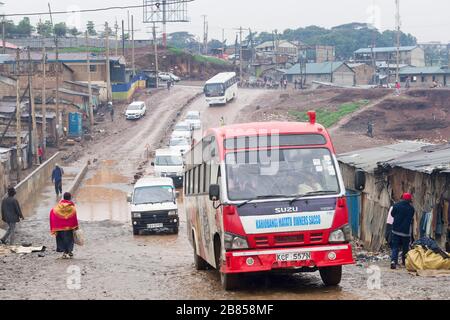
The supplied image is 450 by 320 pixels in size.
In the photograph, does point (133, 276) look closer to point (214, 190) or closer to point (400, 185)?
point (214, 190)

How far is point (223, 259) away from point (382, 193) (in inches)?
395

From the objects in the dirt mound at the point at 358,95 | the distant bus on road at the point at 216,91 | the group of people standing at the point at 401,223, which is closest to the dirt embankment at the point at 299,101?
the dirt mound at the point at 358,95

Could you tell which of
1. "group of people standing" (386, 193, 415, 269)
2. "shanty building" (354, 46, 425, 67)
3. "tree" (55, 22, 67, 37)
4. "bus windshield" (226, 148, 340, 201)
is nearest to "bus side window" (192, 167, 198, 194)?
"bus windshield" (226, 148, 340, 201)

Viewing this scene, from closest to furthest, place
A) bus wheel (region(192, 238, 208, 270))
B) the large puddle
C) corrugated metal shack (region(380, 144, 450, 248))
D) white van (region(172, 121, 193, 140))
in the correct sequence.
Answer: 1. bus wheel (region(192, 238, 208, 270))
2. corrugated metal shack (region(380, 144, 450, 248))
3. the large puddle
4. white van (region(172, 121, 193, 140))

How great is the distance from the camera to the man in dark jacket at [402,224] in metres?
16.1

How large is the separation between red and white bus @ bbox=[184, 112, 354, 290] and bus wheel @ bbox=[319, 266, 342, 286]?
16 millimetres

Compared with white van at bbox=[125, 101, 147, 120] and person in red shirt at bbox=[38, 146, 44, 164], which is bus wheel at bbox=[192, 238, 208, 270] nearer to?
person in red shirt at bbox=[38, 146, 44, 164]

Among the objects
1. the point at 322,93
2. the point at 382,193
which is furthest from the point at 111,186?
the point at 322,93

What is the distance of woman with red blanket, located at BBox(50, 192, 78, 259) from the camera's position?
18828 millimetres

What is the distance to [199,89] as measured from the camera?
96188 mm

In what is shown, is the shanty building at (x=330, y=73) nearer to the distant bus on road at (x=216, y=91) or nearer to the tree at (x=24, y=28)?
the distant bus on road at (x=216, y=91)

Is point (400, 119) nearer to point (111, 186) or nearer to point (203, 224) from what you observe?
point (111, 186)

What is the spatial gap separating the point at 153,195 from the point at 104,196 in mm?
12887

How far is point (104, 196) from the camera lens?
42031 millimetres
